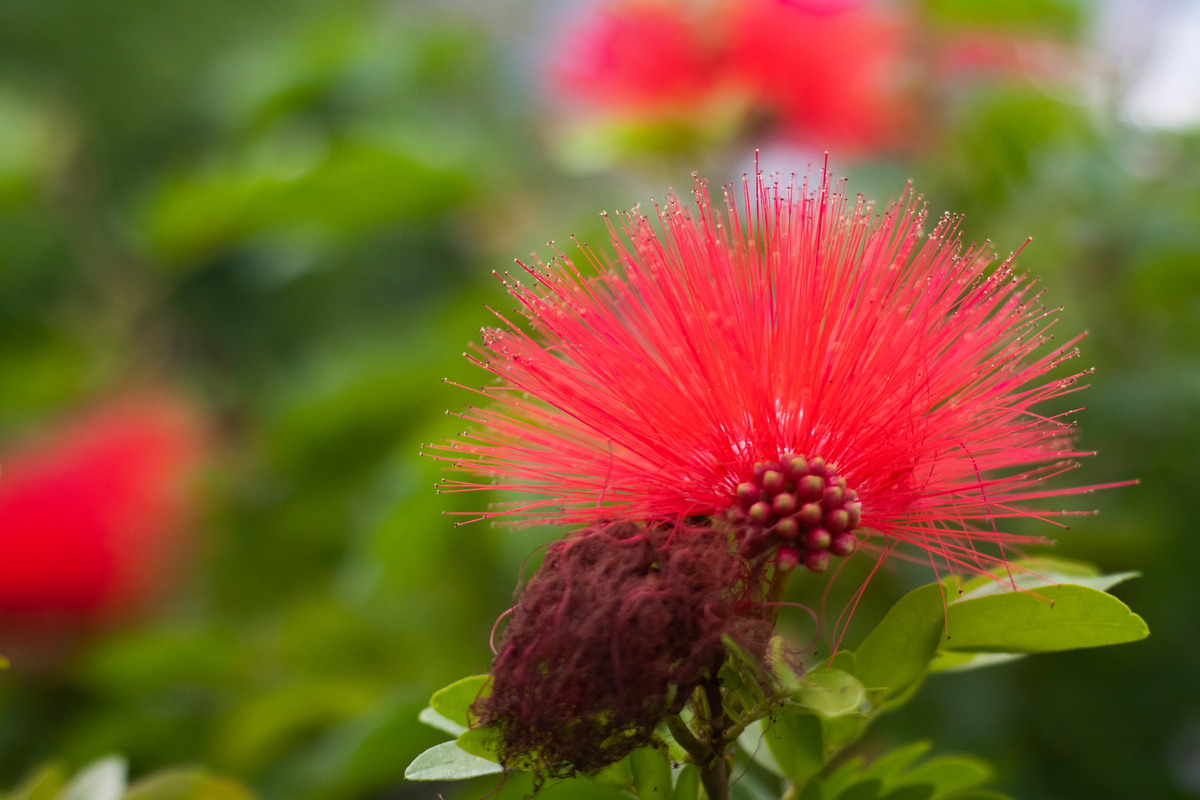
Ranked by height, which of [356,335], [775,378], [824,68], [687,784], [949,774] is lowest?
[949,774]

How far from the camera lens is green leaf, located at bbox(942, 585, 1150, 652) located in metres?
0.77

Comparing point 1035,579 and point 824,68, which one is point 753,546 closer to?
point 1035,579

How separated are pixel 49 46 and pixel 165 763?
2.25 m

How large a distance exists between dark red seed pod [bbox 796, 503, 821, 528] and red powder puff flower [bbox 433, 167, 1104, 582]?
0.01 metres

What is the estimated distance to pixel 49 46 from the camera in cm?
299

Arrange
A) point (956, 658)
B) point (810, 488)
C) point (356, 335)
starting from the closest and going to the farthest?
point (810, 488) → point (956, 658) → point (356, 335)

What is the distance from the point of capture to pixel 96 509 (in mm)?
2184

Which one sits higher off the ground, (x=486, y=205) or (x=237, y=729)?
(x=486, y=205)

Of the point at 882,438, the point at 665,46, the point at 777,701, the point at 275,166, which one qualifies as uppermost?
the point at 275,166

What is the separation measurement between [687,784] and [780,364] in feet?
1.17

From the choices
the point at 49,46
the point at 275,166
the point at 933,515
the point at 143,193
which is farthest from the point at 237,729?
the point at 49,46

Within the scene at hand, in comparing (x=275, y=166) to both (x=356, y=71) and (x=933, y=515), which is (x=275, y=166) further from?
(x=933, y=515)

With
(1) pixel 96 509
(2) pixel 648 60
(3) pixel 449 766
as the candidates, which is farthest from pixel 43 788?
(2) pixel 648 60

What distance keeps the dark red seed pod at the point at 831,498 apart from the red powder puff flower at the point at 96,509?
1.87m
